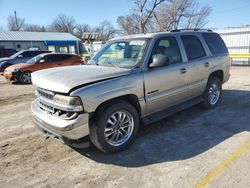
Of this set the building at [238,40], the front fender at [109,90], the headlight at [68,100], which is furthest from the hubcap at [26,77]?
the building at [238,40]

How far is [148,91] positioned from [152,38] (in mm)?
1067

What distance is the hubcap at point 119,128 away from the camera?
12.3 ft

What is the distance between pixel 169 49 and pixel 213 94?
2.24 meters

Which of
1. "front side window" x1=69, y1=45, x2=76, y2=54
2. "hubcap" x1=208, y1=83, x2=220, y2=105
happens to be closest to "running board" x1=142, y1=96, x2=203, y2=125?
"hubcap" x1=208, y1=83, x2=220, y2=105

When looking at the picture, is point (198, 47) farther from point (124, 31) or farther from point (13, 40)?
point (124, 31)

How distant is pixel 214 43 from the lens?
6.02 metres

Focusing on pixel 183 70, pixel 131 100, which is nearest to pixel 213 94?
pixel 183 70

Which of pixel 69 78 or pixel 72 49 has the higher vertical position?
pixel 72 49

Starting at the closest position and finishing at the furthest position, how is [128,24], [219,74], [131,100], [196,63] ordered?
[131,100] → [196,63] → [219,74] → [128,24]

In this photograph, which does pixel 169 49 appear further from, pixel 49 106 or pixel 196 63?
pixel 49 106

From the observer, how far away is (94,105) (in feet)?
11.0

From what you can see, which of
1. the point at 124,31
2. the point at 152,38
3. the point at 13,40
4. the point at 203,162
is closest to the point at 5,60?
the point at 152,38

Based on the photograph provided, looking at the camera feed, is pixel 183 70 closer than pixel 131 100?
No

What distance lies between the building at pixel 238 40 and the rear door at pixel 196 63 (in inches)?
542
